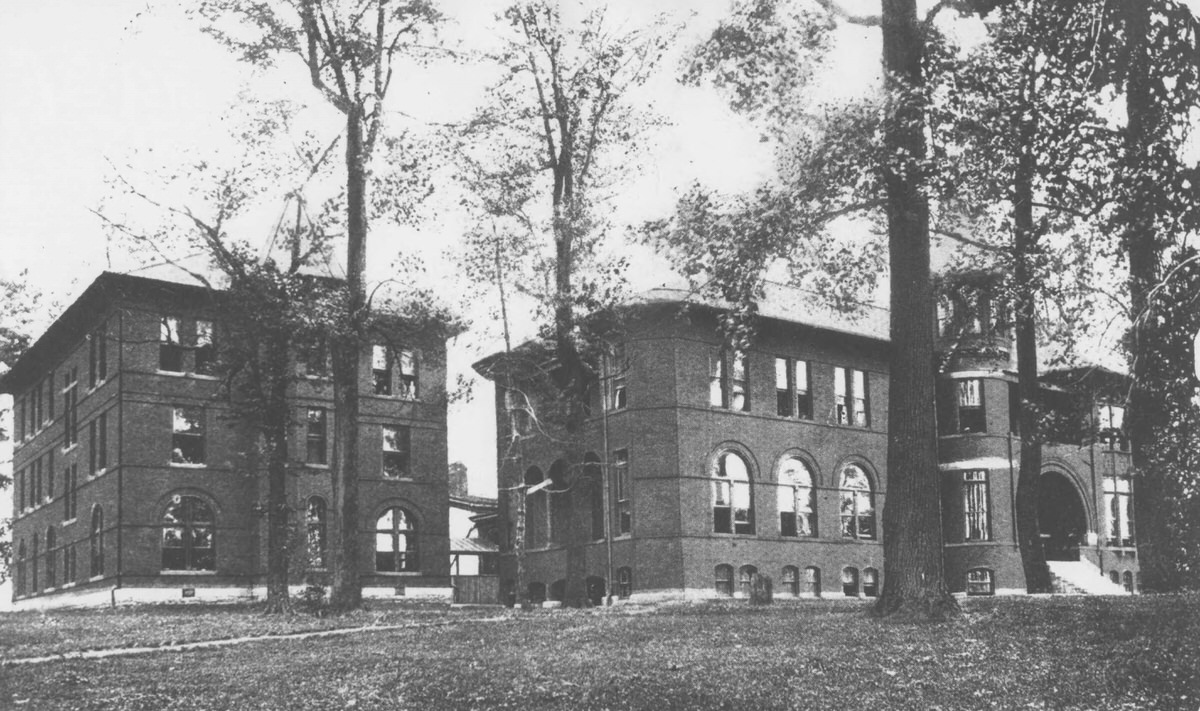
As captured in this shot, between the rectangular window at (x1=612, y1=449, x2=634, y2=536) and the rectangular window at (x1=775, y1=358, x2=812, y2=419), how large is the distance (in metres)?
5.38

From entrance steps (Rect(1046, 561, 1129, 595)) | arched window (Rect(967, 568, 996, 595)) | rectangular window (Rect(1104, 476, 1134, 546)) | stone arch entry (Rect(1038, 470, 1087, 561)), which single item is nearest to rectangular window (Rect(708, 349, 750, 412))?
arched window (Rect(967, 568, 996, 595))

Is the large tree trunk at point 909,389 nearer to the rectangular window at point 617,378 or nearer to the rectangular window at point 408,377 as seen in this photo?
the rectangular window at point 617,378

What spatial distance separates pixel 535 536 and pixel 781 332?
10.4 meters

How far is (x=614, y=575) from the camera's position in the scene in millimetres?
36375

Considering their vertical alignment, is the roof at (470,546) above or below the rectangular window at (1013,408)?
below

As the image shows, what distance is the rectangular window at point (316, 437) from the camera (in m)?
39.5

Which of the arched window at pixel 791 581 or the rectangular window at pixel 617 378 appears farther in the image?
the arched window at pixel 791 581

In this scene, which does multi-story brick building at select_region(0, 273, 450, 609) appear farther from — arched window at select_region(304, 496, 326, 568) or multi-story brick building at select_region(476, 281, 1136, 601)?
multi-story brick building at select_region(476, 281, 1136, 601)

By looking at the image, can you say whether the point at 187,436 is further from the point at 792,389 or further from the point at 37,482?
the point at 792,389

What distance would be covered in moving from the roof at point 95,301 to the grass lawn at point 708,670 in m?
20.2

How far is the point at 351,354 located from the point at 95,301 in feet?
48.9

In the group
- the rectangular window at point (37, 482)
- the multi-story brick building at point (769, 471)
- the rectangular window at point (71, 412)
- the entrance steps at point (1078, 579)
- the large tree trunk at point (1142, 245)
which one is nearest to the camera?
the large tree trunk at point (1142, 245)

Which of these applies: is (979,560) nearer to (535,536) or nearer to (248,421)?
(535,536)

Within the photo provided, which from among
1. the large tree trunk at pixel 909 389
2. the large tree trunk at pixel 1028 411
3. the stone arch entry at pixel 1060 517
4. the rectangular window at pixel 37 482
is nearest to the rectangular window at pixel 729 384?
the large tree trunk at pixel 1028 411
